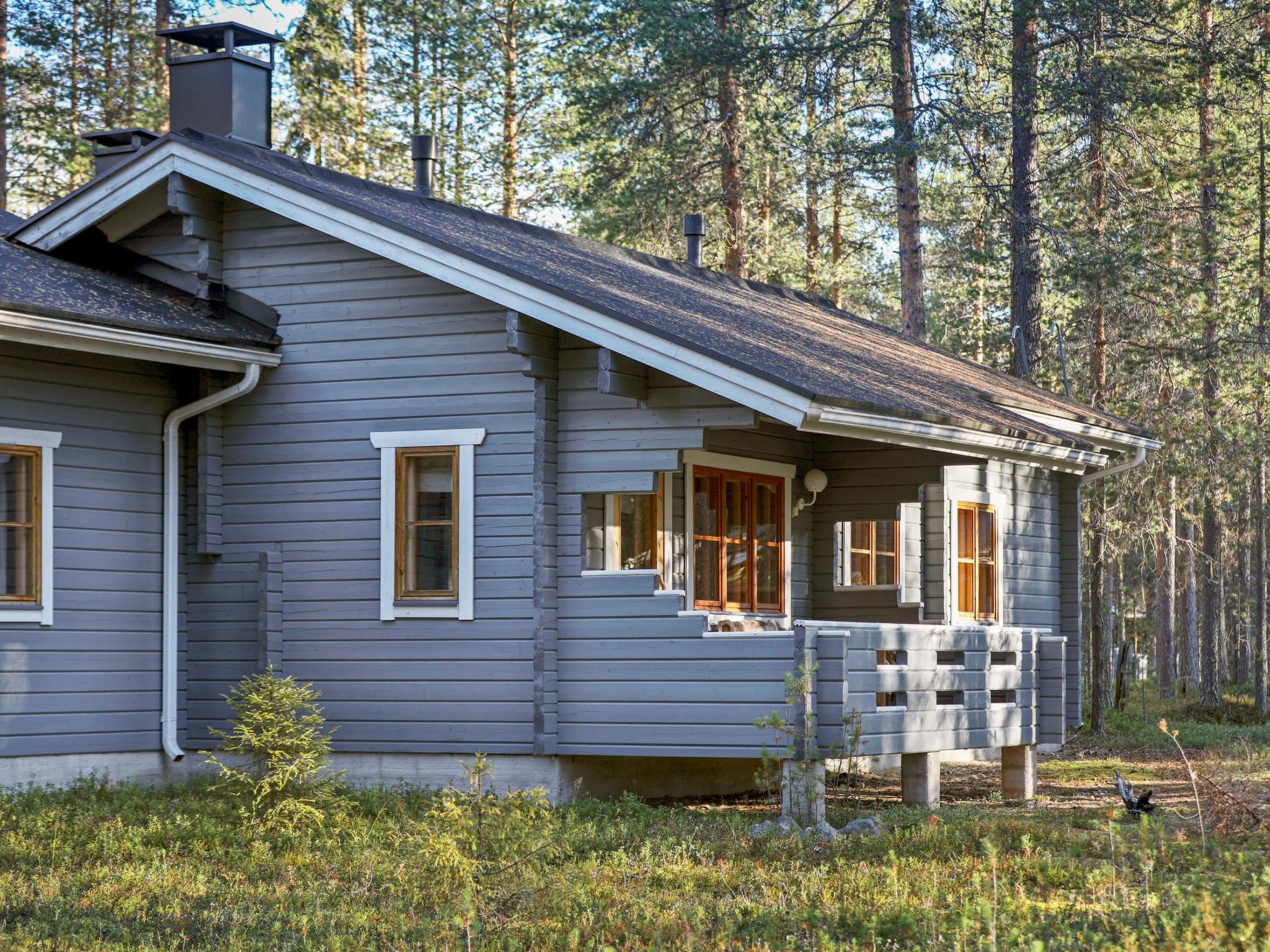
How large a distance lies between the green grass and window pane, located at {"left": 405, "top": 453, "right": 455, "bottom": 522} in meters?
2.35

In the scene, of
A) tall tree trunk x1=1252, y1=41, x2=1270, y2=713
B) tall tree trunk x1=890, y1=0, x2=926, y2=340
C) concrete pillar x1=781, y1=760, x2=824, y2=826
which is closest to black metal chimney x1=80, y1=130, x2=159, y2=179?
concrete pillar x1=781, y1=760, x2=824, y2=826

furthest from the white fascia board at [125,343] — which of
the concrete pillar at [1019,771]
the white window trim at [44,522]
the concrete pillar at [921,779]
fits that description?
the concrete pillar at [1019,771]

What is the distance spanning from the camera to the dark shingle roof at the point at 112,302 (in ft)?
40.3

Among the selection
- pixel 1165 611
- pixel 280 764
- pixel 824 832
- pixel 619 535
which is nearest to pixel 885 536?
pixel 619 535

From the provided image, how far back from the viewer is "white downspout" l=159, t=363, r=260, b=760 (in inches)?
539

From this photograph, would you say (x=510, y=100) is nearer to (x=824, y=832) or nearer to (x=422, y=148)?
(x=422, y=148)

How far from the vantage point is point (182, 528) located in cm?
1405

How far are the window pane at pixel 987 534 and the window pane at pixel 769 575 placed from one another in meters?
2.77

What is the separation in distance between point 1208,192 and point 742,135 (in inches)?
317

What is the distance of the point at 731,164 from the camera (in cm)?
2795

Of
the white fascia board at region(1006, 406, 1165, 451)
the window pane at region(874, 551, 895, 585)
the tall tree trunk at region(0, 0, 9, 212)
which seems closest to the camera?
the window pane at region(874, 551, 895, 585)

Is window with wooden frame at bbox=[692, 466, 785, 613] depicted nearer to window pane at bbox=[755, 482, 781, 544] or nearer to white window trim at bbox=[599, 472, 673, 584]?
window pane at bbox=[755, 482, 781, 544]

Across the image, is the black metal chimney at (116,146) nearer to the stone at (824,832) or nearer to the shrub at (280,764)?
the shrub at (280,764)

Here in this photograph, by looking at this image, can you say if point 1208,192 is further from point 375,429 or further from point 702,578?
point 375,429
